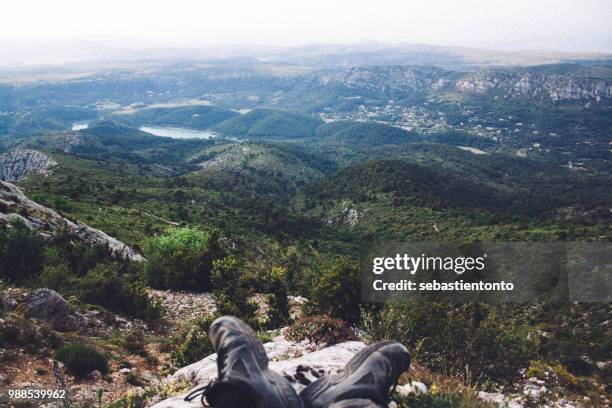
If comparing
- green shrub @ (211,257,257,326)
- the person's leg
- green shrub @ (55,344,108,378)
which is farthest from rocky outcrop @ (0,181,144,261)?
the person's leg

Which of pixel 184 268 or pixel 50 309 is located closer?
pixel 50 309

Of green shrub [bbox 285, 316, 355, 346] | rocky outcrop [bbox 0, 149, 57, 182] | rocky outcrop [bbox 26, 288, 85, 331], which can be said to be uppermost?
green shrub [bbox 285, 316, 355, 346]

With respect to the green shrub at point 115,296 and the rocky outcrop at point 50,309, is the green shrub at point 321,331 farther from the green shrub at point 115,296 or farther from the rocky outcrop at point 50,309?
the green shrub at point 115,296

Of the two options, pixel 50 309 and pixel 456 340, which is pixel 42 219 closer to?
pixel 50 309

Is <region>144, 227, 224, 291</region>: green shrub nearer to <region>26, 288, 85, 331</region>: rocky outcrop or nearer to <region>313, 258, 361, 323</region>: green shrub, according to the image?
<region>26, 288, 85, 331</region>: rocky outcrop

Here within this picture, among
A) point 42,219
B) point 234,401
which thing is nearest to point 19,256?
point 42,219

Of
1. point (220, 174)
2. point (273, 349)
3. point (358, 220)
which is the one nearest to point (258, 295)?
point (273, 349)

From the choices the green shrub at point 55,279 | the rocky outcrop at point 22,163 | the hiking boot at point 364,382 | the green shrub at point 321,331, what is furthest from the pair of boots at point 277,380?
the rocky outcrop at point 22,163
